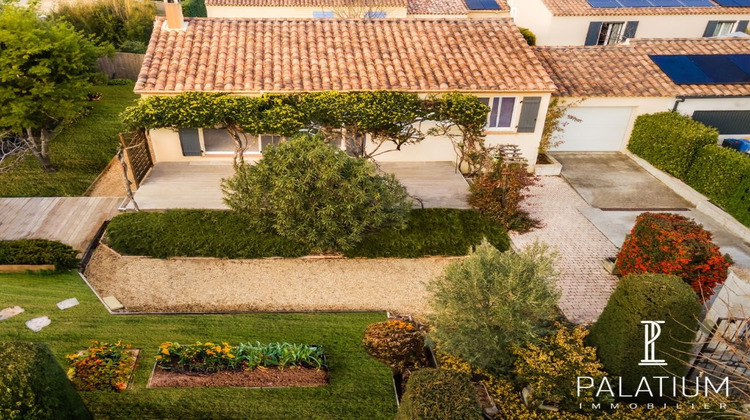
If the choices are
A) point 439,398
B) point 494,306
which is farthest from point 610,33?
point 439,398

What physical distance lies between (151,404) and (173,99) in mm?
10482

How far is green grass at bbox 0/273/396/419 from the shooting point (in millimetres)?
9352

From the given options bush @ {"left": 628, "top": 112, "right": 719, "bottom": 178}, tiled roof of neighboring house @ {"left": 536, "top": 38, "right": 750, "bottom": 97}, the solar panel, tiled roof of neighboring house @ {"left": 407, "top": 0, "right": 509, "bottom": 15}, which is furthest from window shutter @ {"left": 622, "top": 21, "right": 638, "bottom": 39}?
bush @ {"left": 628, "top": 112, "right": 719, "bottom": 178}

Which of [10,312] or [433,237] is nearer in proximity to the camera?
[10,312]

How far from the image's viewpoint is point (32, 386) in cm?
699

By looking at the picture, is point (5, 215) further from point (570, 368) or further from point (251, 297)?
point (570, 368)

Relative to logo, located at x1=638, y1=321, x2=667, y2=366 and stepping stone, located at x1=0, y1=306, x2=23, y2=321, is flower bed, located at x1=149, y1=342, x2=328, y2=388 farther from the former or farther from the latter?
logo, located at x1=638, y1=321, x2=667, y2=366

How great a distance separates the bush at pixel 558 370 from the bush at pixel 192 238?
7312mm

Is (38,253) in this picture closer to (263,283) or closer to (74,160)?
(263,283)

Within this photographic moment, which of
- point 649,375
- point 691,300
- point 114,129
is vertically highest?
point 691,300

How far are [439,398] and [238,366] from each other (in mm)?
4688

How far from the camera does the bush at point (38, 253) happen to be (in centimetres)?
1269

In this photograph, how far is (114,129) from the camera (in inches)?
868

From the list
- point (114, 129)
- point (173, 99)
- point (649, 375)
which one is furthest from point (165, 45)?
point (649, 375)
